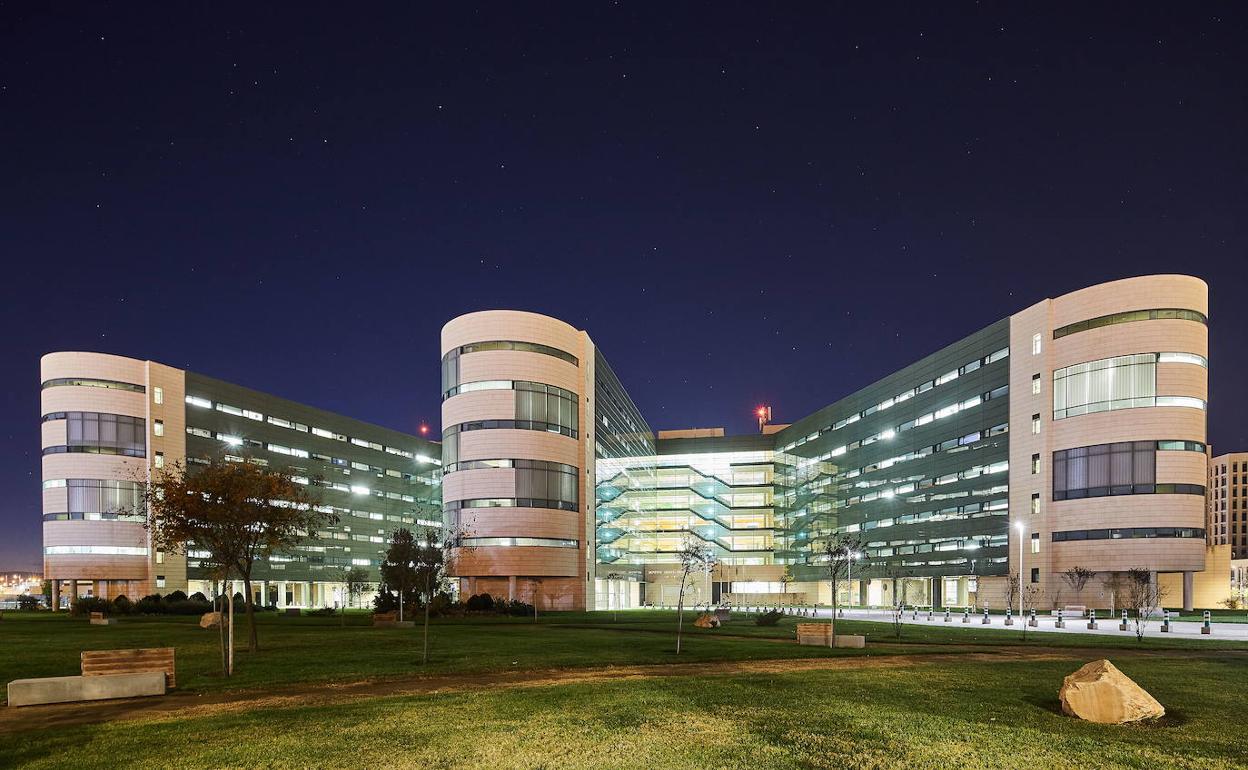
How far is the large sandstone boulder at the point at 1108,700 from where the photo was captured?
13.2m

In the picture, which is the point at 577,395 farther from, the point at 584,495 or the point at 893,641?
the point at 893,641

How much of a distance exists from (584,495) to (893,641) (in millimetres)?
58431

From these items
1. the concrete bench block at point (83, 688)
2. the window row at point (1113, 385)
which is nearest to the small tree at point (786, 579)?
the window row at point (1113, 385)

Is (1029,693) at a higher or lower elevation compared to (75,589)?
higher

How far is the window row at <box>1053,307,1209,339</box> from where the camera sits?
7481 cm

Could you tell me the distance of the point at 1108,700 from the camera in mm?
13297

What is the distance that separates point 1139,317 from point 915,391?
28.3 metres

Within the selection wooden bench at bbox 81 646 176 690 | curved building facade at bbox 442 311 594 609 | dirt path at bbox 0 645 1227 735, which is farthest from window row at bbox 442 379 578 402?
wooden bench at bbox 81 646 176 690

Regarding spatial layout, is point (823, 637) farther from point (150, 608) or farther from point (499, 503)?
point (150, 608)

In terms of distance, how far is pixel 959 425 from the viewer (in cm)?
9188

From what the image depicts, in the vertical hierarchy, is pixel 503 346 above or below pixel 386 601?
above

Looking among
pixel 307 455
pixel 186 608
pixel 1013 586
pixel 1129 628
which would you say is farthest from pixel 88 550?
pixel 1129 628

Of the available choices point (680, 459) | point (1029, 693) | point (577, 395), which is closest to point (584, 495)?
point (577, 395)

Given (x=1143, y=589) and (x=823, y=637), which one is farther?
(x=1143, y=589)
